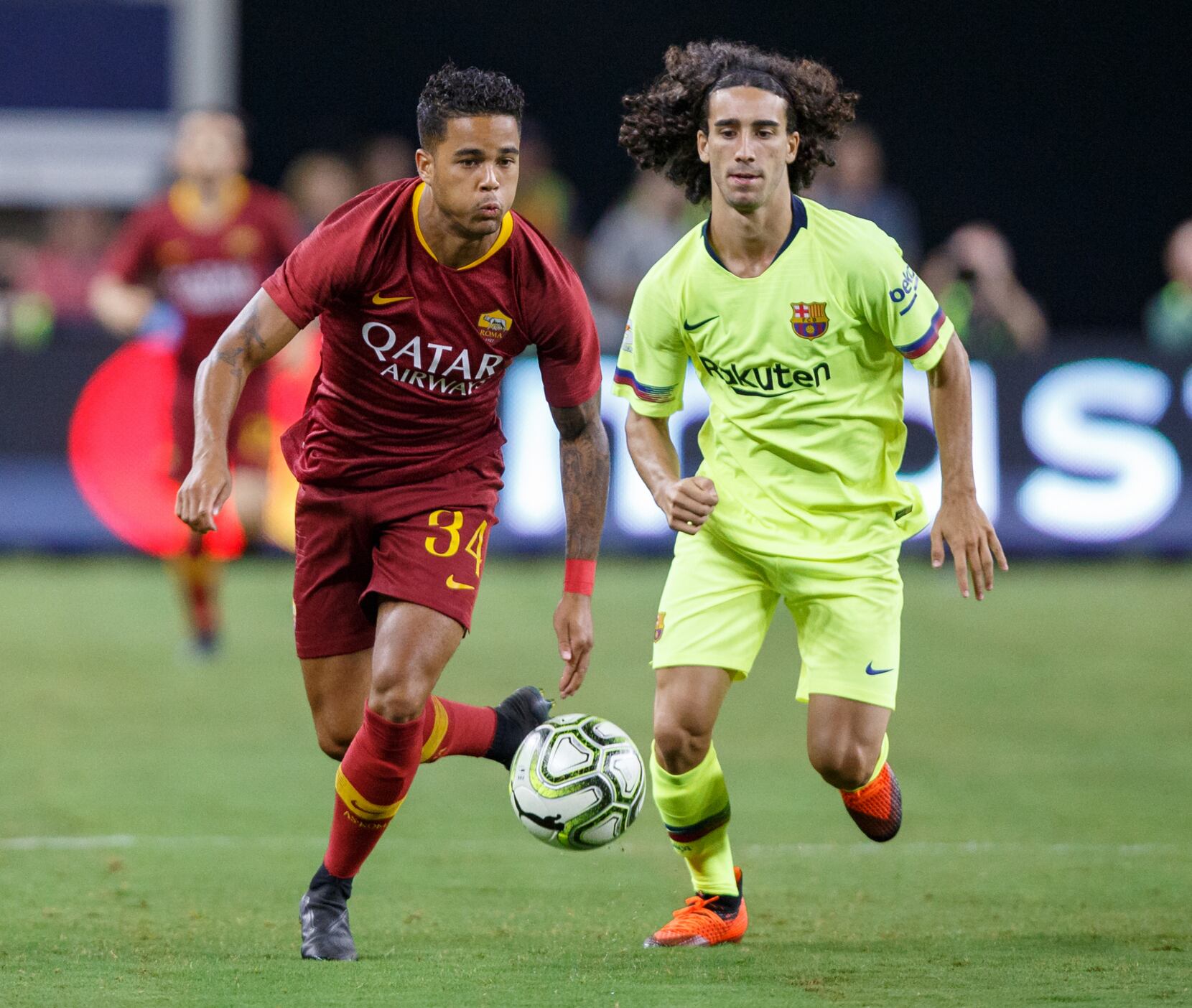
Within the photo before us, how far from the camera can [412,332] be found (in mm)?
5258

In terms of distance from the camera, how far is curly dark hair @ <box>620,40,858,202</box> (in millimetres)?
5555

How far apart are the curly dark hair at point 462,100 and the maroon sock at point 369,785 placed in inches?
58.9

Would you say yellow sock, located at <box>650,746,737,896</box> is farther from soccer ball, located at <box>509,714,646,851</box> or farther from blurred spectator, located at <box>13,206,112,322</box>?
blurred spectator, located at <box>13,206,112,322</box>

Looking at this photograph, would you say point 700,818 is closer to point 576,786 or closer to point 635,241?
point 576,786

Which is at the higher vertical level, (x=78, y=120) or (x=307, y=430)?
(x=78, y=120)

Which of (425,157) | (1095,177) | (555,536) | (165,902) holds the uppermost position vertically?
(1095,177)

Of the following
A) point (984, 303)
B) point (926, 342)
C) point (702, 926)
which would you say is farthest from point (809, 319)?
point (984, 303)

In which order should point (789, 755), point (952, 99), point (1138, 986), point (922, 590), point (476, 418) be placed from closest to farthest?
point (1138, 986) → point (476, 418) → point (789, 755) → point (922, 590) → point (952, 99)

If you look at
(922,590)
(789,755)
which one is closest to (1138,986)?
(789,755)

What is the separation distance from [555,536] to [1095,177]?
9.55 m

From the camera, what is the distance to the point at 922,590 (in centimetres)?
1248

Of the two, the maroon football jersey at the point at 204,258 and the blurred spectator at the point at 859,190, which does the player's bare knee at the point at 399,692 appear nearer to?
the maroon football jersey at the point at 204,258

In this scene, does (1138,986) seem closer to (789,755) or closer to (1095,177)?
(789,755)

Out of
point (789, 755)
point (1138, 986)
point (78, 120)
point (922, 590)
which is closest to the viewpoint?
point (1138, 986)
